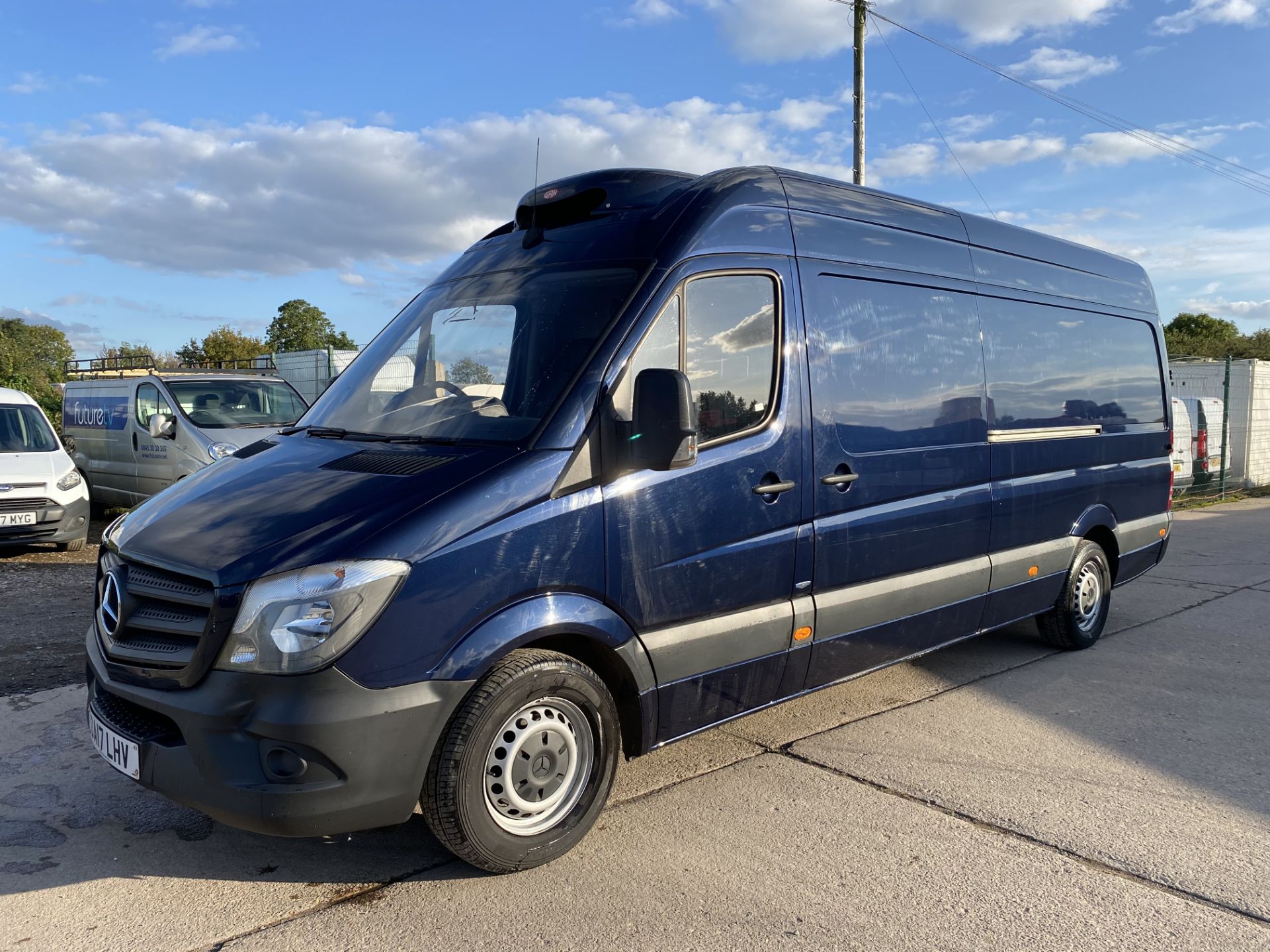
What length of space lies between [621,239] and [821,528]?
150 centimetres

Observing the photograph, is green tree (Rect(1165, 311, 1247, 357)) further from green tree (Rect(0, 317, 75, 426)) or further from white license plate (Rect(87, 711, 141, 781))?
green tree (Rect(0, 317, 75, 426))

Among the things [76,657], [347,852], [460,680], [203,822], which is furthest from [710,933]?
[76,657]

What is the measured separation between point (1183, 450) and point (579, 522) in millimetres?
14654

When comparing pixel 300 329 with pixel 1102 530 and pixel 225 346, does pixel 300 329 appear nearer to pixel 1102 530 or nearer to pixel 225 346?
pixel 225 346

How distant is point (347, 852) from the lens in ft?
11.7

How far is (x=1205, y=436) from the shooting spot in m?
16.2

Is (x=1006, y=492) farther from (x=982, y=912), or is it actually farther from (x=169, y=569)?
(x=169, y=569)

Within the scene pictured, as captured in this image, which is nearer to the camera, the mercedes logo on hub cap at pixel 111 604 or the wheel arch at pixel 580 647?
the wheel arch at pixel 580 647

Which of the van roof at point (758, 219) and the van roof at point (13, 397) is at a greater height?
the van roof at point (758, 219)

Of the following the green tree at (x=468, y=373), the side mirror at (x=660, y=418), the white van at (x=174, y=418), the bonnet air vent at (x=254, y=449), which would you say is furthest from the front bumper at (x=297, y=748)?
the white van at (x=174, y=418)

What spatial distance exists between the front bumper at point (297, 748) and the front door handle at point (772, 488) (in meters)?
1.50

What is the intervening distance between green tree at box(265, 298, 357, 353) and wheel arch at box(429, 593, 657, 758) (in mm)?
62454

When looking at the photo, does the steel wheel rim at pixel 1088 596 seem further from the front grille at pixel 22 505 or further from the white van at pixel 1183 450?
the front grille at pixel 22 505

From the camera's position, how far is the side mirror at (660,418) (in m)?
3.37
